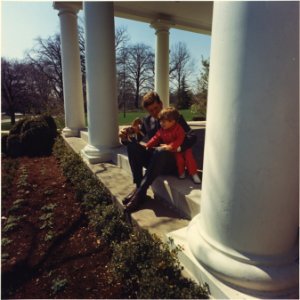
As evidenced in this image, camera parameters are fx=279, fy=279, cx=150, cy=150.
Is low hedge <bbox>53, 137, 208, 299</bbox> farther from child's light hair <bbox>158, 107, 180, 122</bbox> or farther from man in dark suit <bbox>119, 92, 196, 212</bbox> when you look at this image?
child's light hair <bbox>158, 107, 180, 122</bbox>

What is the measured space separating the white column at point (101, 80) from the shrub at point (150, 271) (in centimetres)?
411

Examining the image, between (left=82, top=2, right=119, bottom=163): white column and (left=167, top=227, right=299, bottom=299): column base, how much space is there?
15.1 ft

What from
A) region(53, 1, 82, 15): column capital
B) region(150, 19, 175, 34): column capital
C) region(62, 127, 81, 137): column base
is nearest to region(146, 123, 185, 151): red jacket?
region(62, 127, 81, 137): column base

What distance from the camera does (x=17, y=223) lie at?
482 cm

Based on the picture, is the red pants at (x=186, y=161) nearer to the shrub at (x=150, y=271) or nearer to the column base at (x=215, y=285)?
the shrub at (x=150, y=271)

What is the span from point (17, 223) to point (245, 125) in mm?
4239

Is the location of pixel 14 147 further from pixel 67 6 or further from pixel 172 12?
pixel 172 12

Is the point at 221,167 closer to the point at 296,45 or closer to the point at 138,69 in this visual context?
the point at 296,45

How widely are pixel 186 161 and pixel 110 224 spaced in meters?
1.55

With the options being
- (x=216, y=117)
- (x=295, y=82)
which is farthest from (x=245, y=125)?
(x=295, y=82)

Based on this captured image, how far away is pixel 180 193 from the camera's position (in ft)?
13.6

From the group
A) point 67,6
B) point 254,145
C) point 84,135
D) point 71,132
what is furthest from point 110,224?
point 67,6

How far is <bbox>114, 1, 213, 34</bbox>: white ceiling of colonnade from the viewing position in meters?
11.4

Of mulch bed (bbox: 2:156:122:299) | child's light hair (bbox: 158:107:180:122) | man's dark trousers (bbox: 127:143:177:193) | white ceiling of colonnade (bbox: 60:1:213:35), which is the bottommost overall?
mulch bed (bbox: 2:156:122:299)
